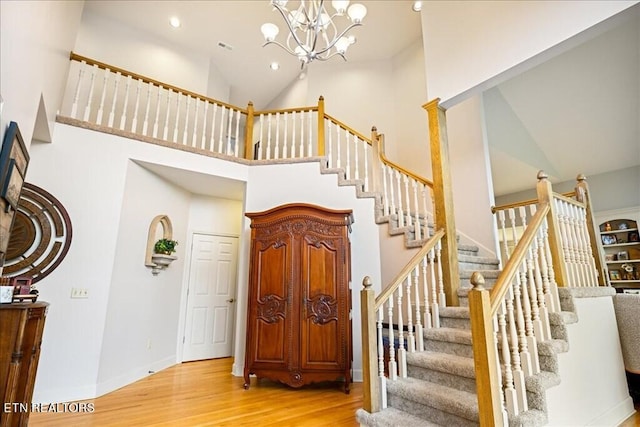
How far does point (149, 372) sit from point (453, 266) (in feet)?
13.4

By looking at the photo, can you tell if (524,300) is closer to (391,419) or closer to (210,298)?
(391,419)

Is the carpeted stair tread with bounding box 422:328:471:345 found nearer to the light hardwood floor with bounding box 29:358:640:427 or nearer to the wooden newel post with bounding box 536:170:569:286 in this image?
Result: the wooden newel post with bounding box 536:170:569:286

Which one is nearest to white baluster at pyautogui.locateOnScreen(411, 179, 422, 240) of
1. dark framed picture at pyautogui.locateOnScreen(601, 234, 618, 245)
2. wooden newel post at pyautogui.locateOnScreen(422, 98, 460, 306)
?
wooden newel post at pyautogui.locateOnScreen(422, 98, 460, 306)

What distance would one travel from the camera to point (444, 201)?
11.0 feet

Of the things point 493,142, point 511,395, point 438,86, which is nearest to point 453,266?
point 511,395

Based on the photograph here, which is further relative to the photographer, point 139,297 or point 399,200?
point 399,200

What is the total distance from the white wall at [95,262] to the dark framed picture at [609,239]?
7299mm

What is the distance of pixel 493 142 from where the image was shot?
5.52 metres

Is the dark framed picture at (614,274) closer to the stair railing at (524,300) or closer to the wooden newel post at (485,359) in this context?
the stair railing at (524,300)

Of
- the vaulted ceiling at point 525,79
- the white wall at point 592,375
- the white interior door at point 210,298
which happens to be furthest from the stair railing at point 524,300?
the white interior door at point 210,298

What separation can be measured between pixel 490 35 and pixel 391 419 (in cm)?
359

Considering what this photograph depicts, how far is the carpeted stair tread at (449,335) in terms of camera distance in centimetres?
257

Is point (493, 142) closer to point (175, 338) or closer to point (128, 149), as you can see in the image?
point (128, 149)

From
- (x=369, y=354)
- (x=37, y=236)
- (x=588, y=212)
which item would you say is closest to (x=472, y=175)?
(x=588, y=212)
